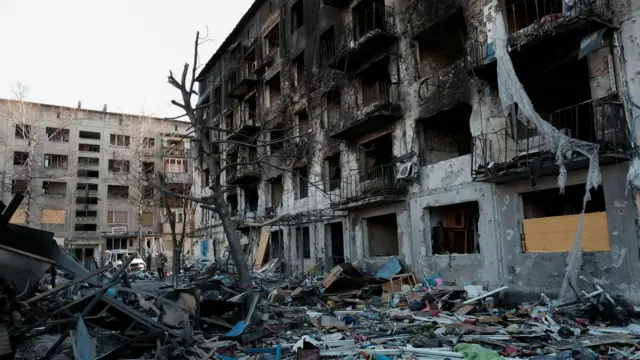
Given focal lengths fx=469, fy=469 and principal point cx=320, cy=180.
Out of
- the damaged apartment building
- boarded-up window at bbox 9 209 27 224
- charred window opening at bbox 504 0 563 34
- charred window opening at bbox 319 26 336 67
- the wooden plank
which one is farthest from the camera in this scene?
boarded-up window at bbox 9 209 27 224

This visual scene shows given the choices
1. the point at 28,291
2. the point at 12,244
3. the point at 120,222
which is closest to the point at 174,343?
the point at 28,291

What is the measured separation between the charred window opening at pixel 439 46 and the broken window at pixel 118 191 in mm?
43472

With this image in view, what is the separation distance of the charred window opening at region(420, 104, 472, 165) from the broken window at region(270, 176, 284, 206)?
1189 centimetres

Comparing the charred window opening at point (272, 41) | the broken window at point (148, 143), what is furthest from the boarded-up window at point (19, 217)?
the charred window opening at point (272, 41)

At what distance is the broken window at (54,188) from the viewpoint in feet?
160

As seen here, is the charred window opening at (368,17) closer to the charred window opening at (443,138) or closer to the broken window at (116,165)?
the charred window opening at (443,138)

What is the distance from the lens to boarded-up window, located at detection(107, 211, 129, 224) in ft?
165

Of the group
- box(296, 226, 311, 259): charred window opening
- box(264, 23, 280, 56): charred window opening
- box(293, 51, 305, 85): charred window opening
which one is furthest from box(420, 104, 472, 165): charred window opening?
box(264, 23, 280, 56): charred window opening

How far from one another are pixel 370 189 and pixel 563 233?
23.1 ft

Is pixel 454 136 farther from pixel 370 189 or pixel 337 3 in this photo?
pixel 337 3

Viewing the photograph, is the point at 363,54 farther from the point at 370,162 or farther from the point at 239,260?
the point at 239,260

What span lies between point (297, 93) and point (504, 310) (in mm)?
15919

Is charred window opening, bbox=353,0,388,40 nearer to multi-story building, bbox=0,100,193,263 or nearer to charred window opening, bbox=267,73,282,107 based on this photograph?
charred window opening, bbox=267,73,282,107

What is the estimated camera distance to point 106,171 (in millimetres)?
51062
